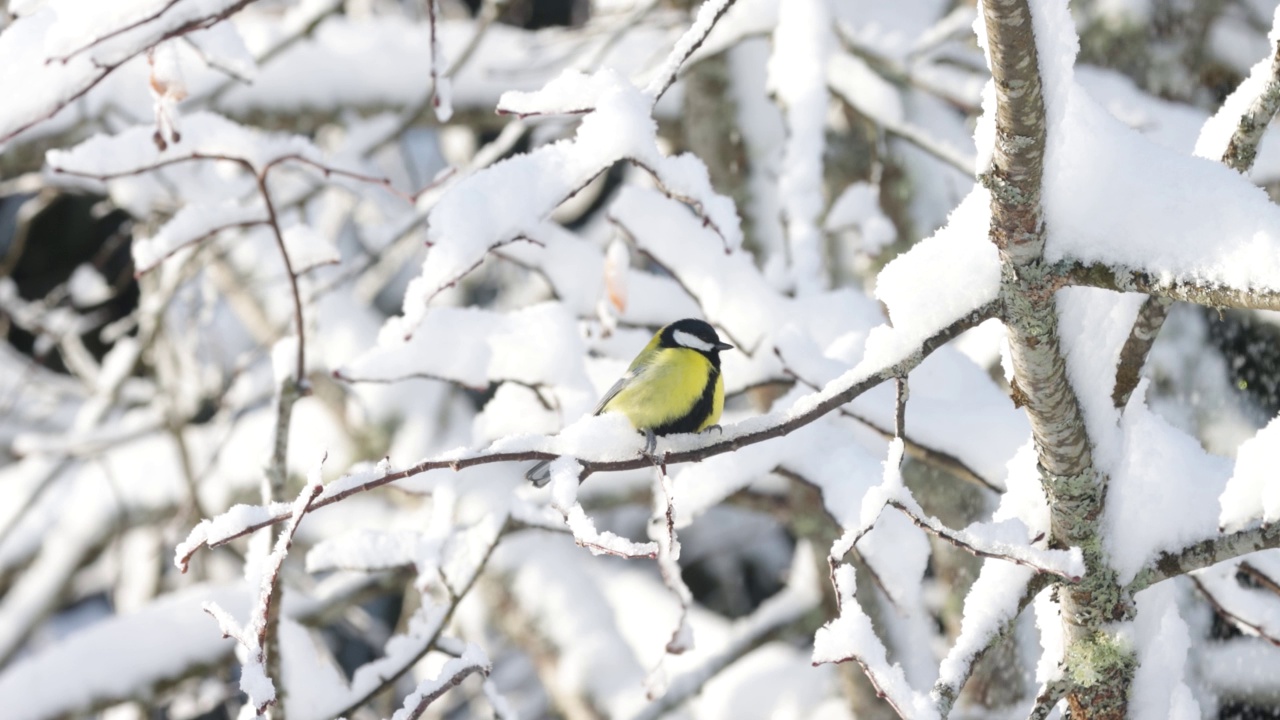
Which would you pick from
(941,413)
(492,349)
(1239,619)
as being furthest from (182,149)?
(1239,619)

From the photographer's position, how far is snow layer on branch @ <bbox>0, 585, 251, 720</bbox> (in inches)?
119

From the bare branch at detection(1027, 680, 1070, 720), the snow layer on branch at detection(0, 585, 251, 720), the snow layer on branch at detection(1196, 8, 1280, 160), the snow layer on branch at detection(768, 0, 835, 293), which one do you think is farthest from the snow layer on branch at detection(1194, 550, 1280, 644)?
the snow layer on branch at detection(0, 585, 251, 720)

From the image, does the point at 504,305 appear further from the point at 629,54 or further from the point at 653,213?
the point at 653,213

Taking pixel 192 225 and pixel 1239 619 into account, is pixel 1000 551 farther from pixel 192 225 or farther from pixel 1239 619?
pixel 192 225

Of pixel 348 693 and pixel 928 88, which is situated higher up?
pixel 928 88

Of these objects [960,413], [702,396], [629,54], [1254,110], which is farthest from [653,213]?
[629,54]

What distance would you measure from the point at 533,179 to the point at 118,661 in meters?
2.33

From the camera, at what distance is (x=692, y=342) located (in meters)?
2.63

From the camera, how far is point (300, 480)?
4551 millimetres

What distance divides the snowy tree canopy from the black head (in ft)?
0.39

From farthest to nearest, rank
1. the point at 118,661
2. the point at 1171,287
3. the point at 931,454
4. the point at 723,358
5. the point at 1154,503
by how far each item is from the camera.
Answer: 1. the point at 118,661
2. the point at 723,358
3. the point at 931,454
4. the point at 1154,503
5. the point at 1171,287

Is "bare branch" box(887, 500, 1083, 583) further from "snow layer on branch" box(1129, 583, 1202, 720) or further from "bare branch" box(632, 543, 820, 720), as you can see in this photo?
"bare branch" box(632, 543, 820, 720)

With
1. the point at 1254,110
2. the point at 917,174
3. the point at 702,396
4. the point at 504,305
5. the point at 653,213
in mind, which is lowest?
the point at 504,305

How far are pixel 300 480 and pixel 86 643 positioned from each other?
1.49 metres
